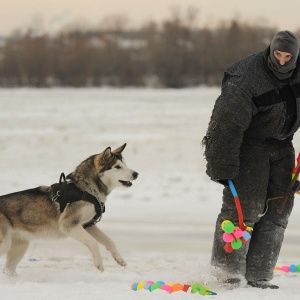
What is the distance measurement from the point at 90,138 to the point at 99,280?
38.4 feet

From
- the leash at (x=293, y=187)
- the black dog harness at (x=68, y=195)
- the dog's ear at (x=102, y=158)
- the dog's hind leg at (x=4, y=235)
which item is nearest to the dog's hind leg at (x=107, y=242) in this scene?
the black dog harness at (x=68, y=195)

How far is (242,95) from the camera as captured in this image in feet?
14.9

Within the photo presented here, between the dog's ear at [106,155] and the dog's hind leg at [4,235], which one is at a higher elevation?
the dog's ear at [106,155]

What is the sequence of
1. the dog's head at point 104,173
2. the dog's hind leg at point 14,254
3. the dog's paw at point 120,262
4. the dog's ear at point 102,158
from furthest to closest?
the dog's ear at point 102,158, the dog's head at point 104,173, the dog's paw at point 120,262, the dog's hind leg at point 14,254

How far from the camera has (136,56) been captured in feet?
188

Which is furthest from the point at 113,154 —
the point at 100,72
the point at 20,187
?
the point at 100,72

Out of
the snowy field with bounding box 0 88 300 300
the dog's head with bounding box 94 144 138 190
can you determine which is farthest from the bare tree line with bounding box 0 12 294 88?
the dog's head with bounding box 94 144 138 190

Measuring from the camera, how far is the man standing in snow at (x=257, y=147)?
457cm

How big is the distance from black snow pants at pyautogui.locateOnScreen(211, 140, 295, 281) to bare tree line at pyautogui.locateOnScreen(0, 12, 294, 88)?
41.6m

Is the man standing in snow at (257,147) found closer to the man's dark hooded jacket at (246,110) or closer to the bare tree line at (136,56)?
the man's dark hooded jacket at (246,110)

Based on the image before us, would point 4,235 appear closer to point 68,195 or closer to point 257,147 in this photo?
point 68,195

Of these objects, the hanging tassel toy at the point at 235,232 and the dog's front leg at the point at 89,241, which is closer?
the hanging tassel toy at the point at 235,232

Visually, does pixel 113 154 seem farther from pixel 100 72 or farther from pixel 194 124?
pixel 100 72

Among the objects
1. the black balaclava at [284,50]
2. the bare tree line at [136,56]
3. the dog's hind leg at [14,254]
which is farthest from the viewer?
the bare tree line at [136,56]
